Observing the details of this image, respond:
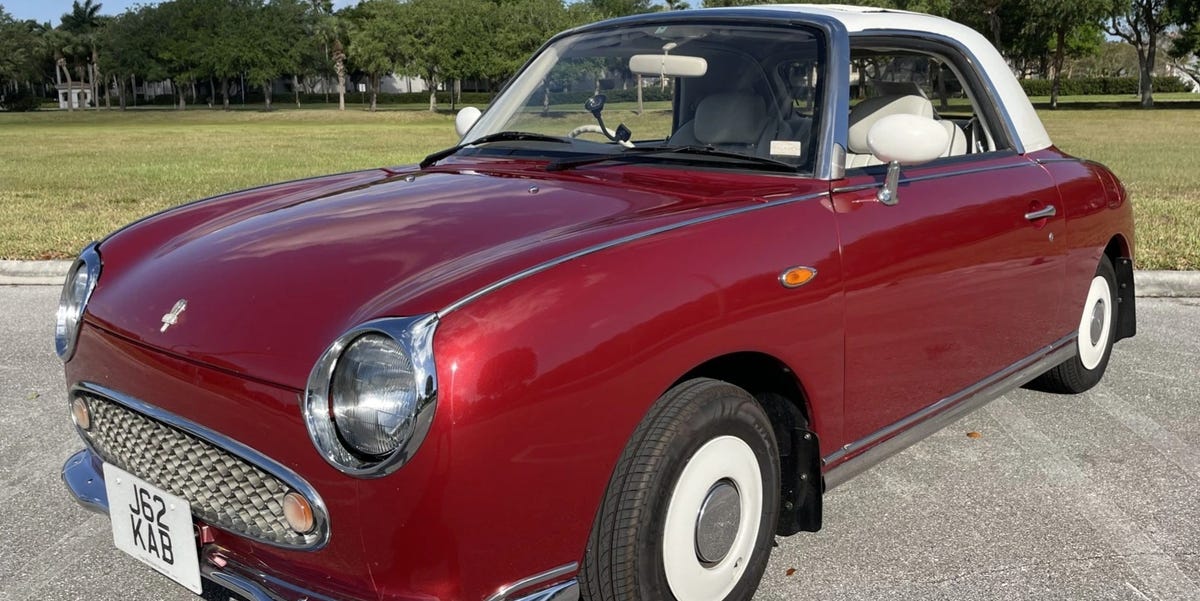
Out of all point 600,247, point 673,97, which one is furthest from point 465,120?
point 600,247

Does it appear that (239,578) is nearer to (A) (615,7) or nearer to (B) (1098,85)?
(A) (615,7)

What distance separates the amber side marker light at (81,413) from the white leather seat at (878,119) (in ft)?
7.37

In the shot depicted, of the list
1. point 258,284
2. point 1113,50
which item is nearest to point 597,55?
point 258,284

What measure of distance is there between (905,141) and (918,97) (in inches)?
44.8

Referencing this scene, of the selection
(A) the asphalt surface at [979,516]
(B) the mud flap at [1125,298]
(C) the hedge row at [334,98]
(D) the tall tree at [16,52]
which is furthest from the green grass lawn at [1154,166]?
(D) the tall tree at [16,52]

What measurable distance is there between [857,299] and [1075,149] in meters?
20.6

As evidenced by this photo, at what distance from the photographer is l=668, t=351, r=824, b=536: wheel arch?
2.65m

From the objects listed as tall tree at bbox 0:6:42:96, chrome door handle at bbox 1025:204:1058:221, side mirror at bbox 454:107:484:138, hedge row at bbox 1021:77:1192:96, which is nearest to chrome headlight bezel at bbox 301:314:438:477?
side mirror at bbox 454:107:484:138

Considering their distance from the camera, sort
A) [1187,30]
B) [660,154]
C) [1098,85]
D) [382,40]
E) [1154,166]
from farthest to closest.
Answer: [1098,85]
[382,40]
[1187,30]
[1154,166]
[660,154]

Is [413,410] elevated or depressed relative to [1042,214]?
depressed

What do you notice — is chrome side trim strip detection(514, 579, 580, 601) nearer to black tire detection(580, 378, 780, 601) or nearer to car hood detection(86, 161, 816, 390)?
black tire detection(580, 378, 780, 601)

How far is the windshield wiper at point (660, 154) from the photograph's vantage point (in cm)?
299

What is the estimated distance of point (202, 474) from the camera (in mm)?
2213

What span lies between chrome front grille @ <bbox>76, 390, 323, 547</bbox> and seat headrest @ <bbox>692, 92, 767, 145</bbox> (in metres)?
1.77
